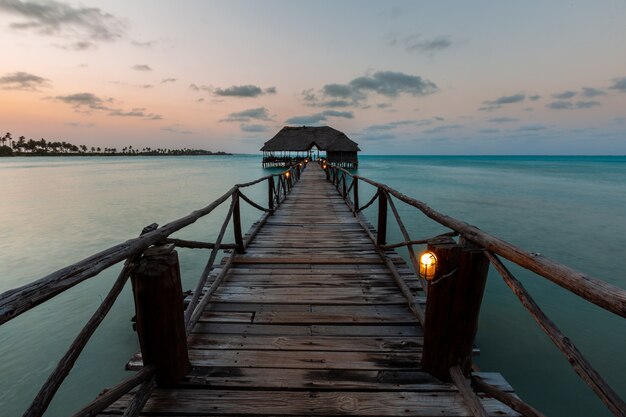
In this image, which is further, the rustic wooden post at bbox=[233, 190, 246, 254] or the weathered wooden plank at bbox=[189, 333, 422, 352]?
the rustic wooden post at bbox=[233, 190, 246, 254]

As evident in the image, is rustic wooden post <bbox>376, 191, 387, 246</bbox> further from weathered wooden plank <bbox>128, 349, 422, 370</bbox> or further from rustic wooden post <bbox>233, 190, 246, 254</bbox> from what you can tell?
weathered wooden plank <bbox>128, 349, 422, 370</bbox>

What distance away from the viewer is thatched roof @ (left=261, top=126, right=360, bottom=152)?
48688 millimetres

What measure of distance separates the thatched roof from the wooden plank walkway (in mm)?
44250

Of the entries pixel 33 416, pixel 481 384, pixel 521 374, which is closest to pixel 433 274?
pixel 481 384

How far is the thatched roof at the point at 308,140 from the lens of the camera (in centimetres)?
4869

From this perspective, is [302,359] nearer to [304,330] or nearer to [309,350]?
[309,350]

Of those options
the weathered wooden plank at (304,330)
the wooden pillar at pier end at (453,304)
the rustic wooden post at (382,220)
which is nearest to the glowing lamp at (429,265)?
the wooden pillar at pier end at (453,304)

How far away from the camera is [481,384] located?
2336 millimetres

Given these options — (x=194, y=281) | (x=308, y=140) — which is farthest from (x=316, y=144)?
(x=194, y=281)

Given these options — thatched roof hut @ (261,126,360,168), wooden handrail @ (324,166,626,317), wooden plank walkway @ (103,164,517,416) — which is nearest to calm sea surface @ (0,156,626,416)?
wooden plank walkway @ (103,164,517,416)

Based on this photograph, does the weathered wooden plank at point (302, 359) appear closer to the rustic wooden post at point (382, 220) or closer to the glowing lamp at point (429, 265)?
the glowing lamp at point (429, 265)

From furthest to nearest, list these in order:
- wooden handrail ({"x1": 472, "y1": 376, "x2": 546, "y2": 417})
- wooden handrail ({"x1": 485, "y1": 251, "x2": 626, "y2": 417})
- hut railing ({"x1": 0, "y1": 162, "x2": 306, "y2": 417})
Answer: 1. wooden handrail ({"x1": 472, "y1": 376, "x2": 546, "y2": 417})
2. hut railing ({"x1": 0, "y1": 162, "x2": 306, "y2": 417})
3. wooden handrail ({"x1": 485, "y1": 251, "x2": 626, "y2": 417})

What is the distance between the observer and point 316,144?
50.6m

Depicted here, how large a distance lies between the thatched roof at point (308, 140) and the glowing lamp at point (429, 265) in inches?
1812
